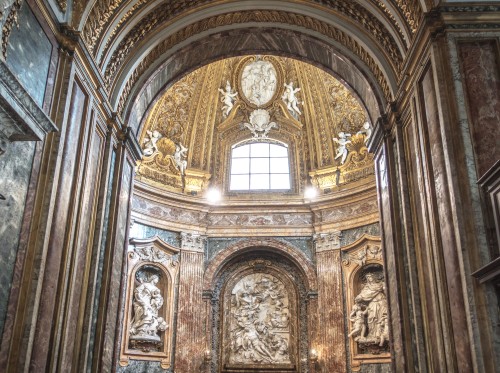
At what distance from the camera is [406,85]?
8812 millimetres

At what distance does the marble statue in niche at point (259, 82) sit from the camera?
18.3 meters

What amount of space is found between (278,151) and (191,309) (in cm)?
595

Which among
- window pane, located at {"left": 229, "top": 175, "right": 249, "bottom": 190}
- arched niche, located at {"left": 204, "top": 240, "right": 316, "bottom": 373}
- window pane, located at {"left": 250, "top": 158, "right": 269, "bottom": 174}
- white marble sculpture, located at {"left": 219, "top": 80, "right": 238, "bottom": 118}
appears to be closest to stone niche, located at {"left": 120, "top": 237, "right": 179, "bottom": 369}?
arched niche, located at {"left": 204, "top": 240, "right": 316, "bottom": 373}

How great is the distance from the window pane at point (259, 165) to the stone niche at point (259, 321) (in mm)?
2983

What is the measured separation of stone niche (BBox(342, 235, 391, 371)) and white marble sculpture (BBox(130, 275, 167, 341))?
5.16 meters

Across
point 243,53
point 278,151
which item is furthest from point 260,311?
point 243,53

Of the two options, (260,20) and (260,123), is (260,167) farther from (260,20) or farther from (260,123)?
(260,20)

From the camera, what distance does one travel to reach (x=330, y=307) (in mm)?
15938

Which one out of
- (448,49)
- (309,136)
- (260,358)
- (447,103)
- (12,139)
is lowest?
(260,358)

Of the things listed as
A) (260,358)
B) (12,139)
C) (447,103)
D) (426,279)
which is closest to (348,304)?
(260,358)

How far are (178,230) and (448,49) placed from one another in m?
11.0

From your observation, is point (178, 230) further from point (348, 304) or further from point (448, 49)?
point (448, 49)

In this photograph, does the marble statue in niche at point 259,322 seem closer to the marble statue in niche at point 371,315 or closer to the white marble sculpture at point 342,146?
the marble statue in niche at point 371,315

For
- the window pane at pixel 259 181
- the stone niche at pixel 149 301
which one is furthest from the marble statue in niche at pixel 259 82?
the stone niche at pixel 149 301
